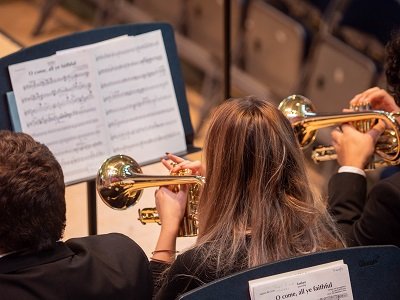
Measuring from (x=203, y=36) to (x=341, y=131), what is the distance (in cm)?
204

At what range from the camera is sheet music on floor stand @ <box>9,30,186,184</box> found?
2.45 m

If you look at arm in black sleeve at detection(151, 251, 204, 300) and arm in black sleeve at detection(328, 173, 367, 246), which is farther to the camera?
arm in black sleeve at detection(328, 173, 367, 246)

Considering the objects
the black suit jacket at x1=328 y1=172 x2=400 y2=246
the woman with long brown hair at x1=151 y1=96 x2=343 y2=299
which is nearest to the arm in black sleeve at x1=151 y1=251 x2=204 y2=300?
the woman with long brown hair at x1=151 y1=96 x2=343 y2=299

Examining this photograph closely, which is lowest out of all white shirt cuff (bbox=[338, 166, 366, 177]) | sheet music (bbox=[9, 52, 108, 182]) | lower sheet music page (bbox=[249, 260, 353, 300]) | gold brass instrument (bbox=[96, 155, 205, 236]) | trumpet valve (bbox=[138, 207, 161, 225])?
lower sheet music page (bbox=[249, 260, 353, 300])

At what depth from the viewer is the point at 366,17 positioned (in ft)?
12.9

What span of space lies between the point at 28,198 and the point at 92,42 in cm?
92

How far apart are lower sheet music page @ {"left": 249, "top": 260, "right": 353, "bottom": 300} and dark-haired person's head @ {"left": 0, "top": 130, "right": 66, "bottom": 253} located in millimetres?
438

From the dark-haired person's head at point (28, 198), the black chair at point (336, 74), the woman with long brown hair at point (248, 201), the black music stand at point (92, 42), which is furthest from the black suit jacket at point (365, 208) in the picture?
the black chair at point (336, 74)

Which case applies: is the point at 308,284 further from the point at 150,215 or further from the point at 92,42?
the point at 92,42

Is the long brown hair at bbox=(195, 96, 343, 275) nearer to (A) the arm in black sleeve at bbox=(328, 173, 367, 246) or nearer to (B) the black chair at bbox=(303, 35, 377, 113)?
(A) the arm in black sleeve at bbox=(328, 173, 367, 246)

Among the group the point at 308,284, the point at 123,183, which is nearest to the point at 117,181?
the point at 123,183

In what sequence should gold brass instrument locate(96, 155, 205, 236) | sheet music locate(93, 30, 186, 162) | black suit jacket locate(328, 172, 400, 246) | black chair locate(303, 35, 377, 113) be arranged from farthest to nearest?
black chair locate(303, 35, 377, 113)
sheet music locate(93, 30, 186, 162)
gold brass instrument locate(96, 155, 205, 236)
black suit jacket locate(328, 172, 400, 246)

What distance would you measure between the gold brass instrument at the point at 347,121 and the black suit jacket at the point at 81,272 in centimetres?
78

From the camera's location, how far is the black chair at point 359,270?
1.60 metres
